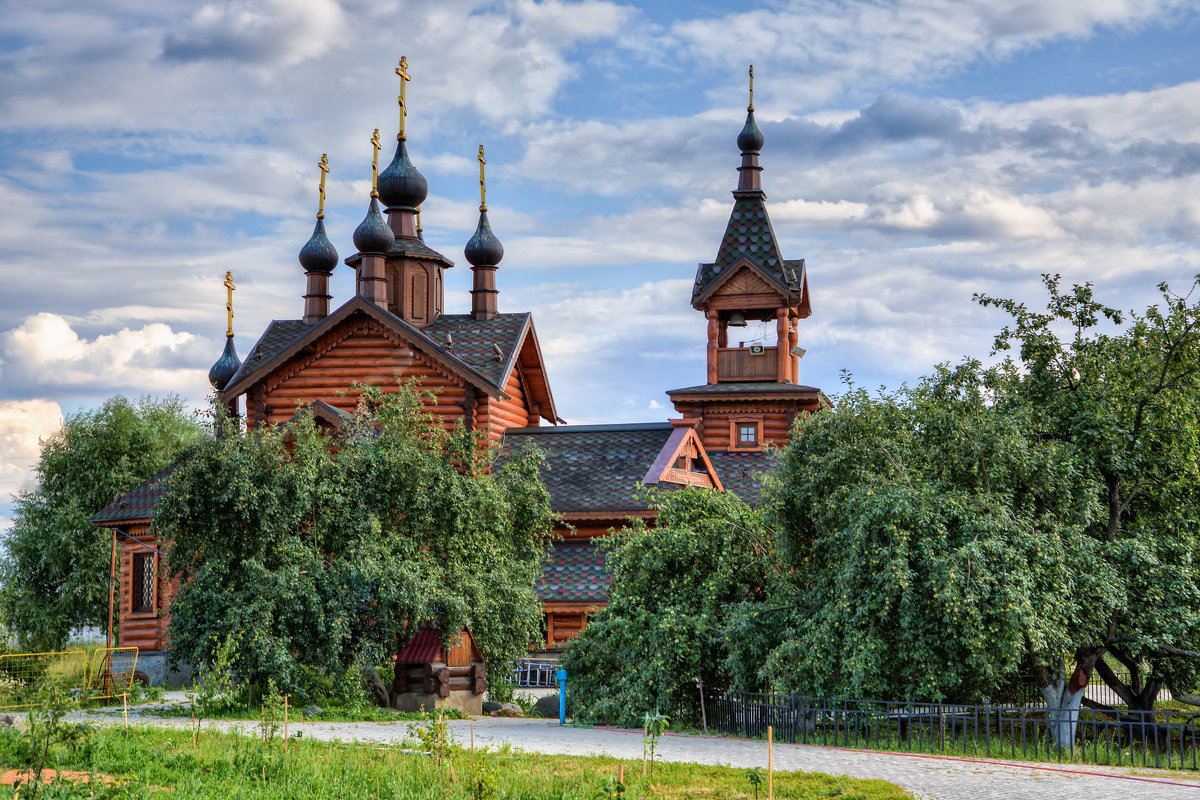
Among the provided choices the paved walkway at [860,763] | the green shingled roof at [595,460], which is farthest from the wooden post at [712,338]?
the paved walkway at [860,763]

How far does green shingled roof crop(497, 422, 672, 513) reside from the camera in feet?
96.4

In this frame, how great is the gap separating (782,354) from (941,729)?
21876mm

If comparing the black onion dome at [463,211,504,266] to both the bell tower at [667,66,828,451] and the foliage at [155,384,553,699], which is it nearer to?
the bell tower at [667,66,828,451]

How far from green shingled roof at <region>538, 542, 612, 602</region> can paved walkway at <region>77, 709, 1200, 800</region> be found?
9.02 metres

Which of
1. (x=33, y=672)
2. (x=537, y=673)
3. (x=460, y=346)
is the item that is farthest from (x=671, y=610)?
(x=460, y=346)

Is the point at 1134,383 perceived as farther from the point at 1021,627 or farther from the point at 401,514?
the point at 401,514

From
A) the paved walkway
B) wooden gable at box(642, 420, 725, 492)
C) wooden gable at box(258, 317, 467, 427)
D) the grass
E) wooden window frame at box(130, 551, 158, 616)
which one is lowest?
the paved walkway

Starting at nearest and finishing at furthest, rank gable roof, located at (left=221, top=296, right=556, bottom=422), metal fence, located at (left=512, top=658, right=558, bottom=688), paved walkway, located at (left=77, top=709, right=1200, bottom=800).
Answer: paved walkway, located at (left=77, top=709, right=1200, bottom=800) → metal fence, located at (left=512, top=658, right=558, bottom=688) → gable roof, located at (left=221, top=296, right=556, bottom=422)

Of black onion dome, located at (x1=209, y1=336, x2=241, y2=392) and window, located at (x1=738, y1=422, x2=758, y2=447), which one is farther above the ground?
black onion dome, located at (x1=209, y1=336, x2=241, y2=392)

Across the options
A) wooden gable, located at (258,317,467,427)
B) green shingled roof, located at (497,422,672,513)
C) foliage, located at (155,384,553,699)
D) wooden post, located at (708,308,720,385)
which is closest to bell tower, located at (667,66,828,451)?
wooden post, located at (708,308,720,385)

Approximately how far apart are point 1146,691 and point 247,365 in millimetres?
26018

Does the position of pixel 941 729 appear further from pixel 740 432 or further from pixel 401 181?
pixel 401 181

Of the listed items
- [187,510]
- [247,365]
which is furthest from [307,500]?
[247,365]

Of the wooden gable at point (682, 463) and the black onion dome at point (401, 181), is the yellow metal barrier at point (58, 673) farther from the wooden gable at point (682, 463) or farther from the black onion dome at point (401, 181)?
the black onion dome at point (401, 181)
